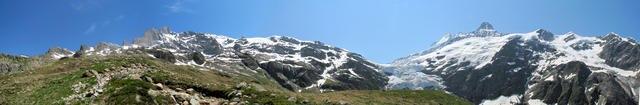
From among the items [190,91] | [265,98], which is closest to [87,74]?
[190,91]

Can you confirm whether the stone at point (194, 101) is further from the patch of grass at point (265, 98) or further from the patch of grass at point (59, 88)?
the patch of grass at point (59, 88)

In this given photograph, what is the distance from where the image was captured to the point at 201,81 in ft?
98.1

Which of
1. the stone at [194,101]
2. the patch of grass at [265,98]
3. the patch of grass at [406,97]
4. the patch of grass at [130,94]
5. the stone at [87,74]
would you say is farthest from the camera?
the patch of grass at [406,97]

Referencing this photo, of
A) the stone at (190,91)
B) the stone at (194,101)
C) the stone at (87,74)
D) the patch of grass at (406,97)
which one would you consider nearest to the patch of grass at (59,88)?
the stone at (87,74)

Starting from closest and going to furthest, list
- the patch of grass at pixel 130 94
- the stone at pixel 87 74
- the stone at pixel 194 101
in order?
the patch of grass at pixel 130 94 → the stone at pixel 194 101 → the stone at pixel 87 74

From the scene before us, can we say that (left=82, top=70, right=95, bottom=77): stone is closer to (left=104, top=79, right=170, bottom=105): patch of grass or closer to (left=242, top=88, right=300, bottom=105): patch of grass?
(left=104, top=79, right=170, bottom=105): patch of grass

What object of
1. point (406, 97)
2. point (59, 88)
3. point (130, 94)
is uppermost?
point (406, 97)

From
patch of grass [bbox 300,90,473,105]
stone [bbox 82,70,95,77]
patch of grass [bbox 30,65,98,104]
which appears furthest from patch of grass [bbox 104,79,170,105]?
patch of grass [bbox 300,90,473,105]

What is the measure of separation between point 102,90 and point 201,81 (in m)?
8.24

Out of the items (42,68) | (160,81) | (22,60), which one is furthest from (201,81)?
(22,60)

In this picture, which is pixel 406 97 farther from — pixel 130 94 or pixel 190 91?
pixel 130 94

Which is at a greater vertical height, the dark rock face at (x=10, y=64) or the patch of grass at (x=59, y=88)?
the dark rock face at (x=10, y=64)

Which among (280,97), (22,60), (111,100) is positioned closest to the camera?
(111,100)

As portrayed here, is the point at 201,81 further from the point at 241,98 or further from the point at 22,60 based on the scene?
the point at 22,60
